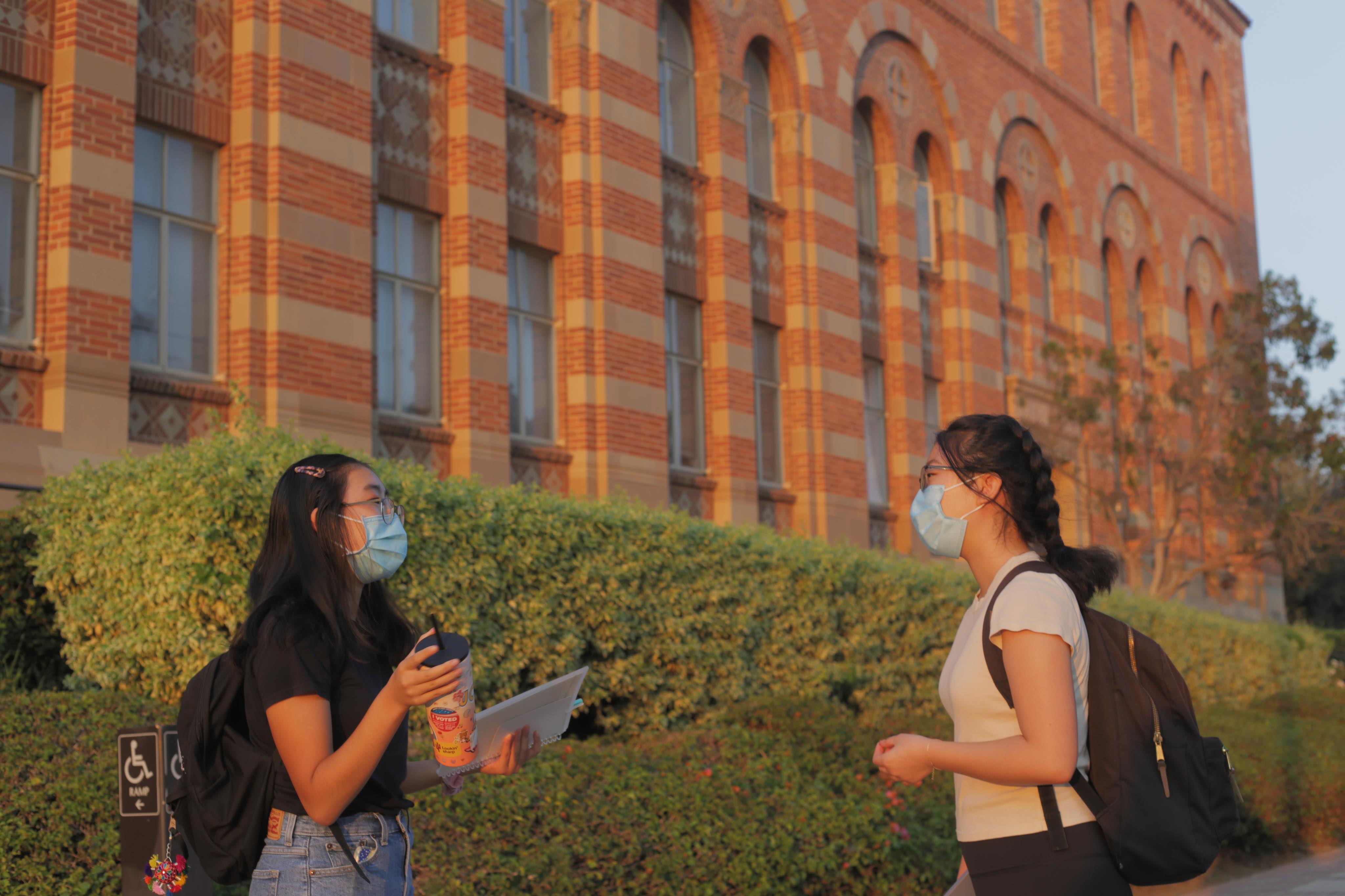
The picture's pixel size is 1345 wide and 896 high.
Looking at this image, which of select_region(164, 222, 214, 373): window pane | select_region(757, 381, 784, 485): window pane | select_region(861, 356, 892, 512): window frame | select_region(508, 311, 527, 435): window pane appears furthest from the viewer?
select_region(861, 356, 892, 512): window frame

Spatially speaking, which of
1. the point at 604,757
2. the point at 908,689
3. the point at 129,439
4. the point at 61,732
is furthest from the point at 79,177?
the point at 908,689

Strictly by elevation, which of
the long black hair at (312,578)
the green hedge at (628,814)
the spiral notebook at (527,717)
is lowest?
the green hedge at (628,814)

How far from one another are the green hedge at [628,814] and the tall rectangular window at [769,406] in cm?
1052

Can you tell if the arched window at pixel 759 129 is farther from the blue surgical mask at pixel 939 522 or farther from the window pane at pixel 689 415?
the blue surgical mask at pixel 939 522

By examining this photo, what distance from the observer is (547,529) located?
36.4ft

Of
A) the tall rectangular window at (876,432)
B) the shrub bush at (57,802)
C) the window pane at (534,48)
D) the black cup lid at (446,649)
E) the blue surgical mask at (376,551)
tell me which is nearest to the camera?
the black cup lid at (446,649)

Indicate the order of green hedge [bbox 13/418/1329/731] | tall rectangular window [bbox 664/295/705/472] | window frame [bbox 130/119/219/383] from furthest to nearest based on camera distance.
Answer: tall rectangular window [bbox 664/295/705/472] < window frame [bbox 130/119/219/383] < green hedge [bbox 13/418/1329/731]

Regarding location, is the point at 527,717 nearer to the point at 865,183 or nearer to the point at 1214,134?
the point at 865,183

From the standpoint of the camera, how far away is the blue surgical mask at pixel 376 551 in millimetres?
3539

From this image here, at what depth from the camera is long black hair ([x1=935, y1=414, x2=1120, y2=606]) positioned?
366cm

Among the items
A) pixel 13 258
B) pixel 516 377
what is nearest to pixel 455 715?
pixel 13 258

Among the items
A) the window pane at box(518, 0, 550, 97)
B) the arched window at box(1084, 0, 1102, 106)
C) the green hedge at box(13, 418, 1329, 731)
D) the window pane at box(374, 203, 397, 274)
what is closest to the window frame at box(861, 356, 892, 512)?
the green hedge at box(13, 418, 1329, 731)

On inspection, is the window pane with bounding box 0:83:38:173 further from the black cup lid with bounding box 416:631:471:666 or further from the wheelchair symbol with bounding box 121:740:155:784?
the black cup lid with bounding box 416:631:471:666

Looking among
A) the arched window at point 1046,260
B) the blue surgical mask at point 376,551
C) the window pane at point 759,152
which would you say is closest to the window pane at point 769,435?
the window pane at point 759,152
